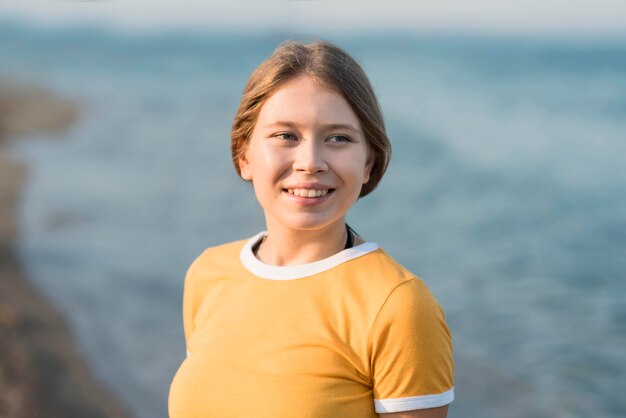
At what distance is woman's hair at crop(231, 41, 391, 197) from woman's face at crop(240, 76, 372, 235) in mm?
17

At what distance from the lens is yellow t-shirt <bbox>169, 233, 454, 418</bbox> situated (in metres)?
1.72

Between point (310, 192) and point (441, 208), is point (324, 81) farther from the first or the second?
point (441, 208)

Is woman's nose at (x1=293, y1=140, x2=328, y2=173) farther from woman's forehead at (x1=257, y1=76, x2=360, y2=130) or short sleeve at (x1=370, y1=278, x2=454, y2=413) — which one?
short sleeve at (x1=370, y1=278, x2=454, y2=413)

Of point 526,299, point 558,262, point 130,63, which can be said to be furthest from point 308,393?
point 130,63

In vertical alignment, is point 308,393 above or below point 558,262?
below

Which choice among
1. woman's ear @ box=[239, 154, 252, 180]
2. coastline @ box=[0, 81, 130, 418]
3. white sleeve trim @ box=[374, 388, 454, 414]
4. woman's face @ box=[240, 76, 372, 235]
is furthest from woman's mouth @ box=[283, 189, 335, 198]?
coastline @ box=[0, 81, 130, 418]

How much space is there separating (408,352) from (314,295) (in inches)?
9.2

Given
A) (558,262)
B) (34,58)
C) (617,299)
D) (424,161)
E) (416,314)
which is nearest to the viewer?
(416,314)

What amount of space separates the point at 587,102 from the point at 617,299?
15.0 feet

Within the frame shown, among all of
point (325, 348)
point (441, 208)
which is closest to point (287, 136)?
point (325, 348)

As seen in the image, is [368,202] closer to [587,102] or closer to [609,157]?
[609,157]

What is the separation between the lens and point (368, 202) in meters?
8.58

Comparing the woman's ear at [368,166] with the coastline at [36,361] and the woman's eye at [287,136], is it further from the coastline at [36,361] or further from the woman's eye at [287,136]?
the coastline at [36,361]

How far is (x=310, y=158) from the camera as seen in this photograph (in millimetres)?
1819
